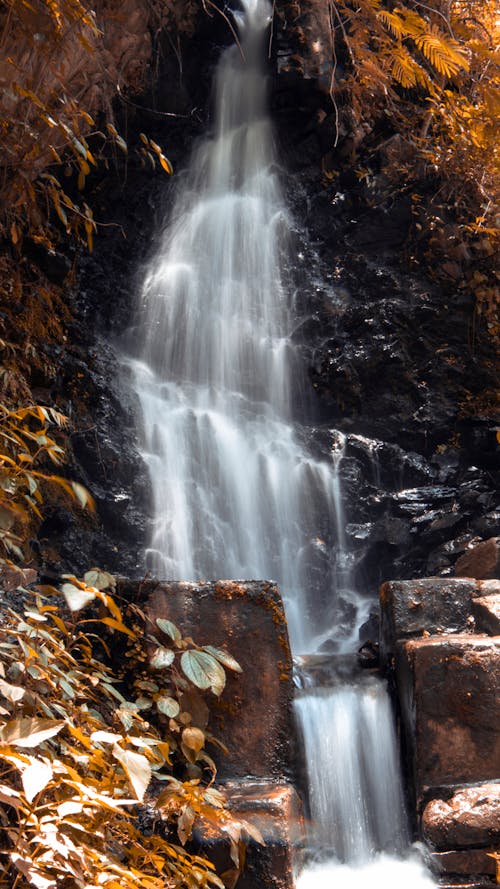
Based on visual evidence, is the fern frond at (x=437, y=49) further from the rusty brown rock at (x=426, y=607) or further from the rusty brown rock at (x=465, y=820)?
the rusty brown rock at (x=465, y=820)

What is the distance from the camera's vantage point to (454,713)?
11.6 ft

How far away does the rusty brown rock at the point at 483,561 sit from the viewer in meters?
5.14

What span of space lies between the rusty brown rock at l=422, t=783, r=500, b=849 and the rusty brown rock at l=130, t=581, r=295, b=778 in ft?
2.25

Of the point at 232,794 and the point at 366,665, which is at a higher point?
the point at 366,665

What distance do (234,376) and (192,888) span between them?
601cm

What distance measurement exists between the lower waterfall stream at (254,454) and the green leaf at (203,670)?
1046 millimetres

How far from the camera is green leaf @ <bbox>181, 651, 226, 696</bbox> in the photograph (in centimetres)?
301

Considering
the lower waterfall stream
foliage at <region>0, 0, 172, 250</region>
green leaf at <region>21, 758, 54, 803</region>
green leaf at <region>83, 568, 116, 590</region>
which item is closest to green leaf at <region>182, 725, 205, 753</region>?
green leaf at <region>83, 568, 116, 590</region>

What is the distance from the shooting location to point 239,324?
8336 mm

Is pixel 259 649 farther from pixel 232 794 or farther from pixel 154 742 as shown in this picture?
pixel 154 742

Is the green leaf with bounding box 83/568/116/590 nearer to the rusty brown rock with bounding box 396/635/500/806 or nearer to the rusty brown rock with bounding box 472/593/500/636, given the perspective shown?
the rusty brown rock with bounding box 396/635/500/806

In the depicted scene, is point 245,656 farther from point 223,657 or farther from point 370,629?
point 370,629

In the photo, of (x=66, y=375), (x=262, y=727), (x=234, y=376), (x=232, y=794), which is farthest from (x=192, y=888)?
(x=234, y=376)

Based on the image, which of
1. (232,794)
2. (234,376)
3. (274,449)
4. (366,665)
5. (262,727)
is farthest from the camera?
(234,376)
